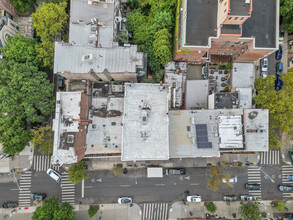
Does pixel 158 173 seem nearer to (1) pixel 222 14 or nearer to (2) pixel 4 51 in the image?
(1) pixel 222 14

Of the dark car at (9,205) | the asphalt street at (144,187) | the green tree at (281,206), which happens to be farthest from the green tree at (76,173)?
the green tree at (281,206)

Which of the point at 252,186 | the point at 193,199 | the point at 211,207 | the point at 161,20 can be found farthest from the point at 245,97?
the point at 193,199

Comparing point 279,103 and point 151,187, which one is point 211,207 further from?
point 279,103

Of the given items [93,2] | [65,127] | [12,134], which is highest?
[93,2]

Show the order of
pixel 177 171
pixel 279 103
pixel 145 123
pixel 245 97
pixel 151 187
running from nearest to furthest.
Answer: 1. pixel 145 123
2. pixel 279 103
3. pixel 245 97
4. pixel 177 171
5. pixel 151 187

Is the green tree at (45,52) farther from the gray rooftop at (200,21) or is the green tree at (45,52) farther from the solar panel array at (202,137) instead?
the solar panel array at (202,137)

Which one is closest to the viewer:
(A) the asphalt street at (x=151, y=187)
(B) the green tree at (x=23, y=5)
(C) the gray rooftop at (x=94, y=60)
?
(C) the gray rooftop at (x=94, y=60)

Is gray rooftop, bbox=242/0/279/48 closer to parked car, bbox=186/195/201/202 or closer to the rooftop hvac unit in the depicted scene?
the rooftop hvac unit

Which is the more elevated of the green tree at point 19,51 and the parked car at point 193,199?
the green tree at point 19,51
